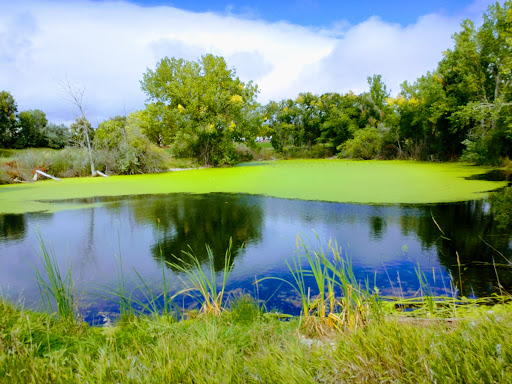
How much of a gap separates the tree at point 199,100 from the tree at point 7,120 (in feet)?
40.2

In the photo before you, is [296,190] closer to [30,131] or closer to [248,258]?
[248,258]

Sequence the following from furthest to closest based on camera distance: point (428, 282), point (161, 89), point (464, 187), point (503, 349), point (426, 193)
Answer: point (161, 89)
point (464, 187)
point (426, 193)
point (428, 282)
point (503, 349)

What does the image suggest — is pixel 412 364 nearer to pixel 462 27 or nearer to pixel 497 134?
pixel 497 134

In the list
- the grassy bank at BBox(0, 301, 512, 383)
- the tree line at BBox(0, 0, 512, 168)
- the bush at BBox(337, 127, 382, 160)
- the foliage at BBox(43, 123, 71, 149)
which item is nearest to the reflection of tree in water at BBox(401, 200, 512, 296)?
the grassy bank at BBox(0, 301, 512, 383)

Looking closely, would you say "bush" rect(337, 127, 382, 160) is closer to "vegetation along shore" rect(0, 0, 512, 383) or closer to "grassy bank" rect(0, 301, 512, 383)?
"vegetation along shore" rect(0, 0, 512, 383)

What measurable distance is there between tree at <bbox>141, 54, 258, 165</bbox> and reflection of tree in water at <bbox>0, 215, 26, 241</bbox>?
1033 centimetres

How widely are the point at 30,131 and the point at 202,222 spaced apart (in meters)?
24.3

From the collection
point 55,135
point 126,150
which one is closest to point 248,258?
point 126,150

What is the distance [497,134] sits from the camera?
11102 millimetres

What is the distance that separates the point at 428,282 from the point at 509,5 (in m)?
14.1

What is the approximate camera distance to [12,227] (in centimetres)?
565

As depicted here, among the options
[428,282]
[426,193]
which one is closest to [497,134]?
[426,193]

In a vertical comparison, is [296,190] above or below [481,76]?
below

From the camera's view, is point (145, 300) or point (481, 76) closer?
point (145, 300)
